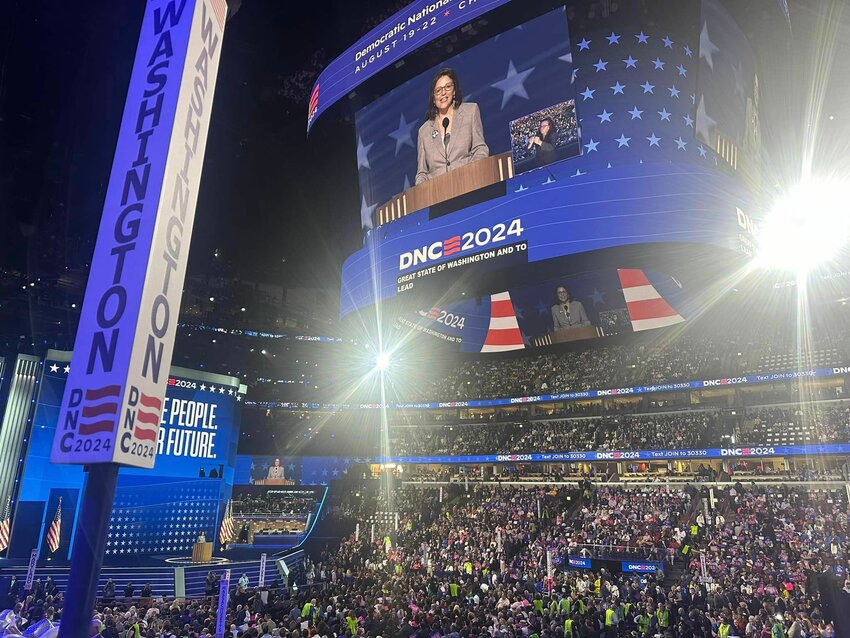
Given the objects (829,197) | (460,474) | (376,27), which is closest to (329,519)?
(460,474)

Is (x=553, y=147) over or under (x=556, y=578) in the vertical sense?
over

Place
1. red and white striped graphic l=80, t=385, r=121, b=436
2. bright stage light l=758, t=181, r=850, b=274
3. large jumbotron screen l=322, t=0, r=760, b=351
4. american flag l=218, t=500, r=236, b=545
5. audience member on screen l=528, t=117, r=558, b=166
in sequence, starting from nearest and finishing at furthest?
red and white striped graphic l=80, t=385, r=121, b=436 < large jumbotron screen l=322, t=0, r=760, b=351 < audience member on screen l=528, t=117, r=558, b=166 < bright stage light l=758, t=181, r=850, b=274 < american flag l=218, t=500, r=236, b=545

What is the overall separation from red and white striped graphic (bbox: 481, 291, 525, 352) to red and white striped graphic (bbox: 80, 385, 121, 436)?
99.1ft

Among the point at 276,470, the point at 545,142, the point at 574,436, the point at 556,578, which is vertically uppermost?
the point at 545,142

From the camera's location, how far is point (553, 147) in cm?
1592

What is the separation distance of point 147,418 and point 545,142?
46.8ft

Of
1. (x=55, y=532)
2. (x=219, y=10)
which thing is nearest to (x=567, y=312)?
(x=55, y=532)

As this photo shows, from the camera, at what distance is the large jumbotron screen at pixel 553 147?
1429 cm

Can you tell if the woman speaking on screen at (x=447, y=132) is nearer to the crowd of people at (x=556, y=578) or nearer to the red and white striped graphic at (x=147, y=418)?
the crowd of people at (x=556, y=578)

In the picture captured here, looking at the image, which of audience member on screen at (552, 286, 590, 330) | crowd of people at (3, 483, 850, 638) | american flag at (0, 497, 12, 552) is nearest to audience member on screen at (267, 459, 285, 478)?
crowd of people at (3, 483, 850, 638)

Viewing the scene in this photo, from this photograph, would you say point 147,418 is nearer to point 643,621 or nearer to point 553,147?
point 553,147

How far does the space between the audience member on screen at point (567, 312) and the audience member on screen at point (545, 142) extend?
16.6 meters

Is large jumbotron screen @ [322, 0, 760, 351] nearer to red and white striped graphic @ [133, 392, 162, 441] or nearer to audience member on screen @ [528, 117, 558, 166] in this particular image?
audience member on screen @ [528, 117, 558, 166]

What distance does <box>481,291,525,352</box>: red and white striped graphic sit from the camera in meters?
34.0
